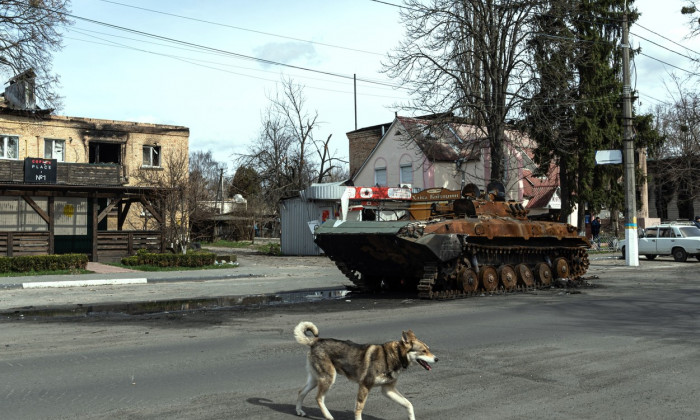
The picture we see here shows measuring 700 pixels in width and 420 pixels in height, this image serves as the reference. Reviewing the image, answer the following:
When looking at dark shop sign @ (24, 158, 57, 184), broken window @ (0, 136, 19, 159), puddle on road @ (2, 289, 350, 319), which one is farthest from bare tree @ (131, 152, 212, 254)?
puddle on road @ (2, 289, 350, 319)

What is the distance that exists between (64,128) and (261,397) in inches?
1320

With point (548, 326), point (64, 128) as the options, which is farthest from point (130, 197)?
point (548, 326)

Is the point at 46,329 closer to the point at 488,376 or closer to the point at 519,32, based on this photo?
the point at 488,376

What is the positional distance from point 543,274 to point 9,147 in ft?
95.0

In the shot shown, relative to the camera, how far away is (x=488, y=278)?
15.7m

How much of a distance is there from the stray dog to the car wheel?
27065 mm

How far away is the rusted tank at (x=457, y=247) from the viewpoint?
14359mm

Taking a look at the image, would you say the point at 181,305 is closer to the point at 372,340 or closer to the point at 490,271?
the point at 372,340

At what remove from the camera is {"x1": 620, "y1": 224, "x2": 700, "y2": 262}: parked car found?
2845cm

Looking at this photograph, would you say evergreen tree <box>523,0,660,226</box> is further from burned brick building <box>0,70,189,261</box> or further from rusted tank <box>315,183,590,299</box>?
burned brick building <box>0,70,189,261</box>

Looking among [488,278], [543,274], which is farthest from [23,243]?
[543,274]

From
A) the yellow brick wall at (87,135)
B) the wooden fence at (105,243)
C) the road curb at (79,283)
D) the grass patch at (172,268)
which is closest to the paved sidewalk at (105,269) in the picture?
the grass patch at (172,268)

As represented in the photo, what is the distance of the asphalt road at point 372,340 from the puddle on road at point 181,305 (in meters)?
0.94

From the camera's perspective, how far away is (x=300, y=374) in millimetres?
7301
